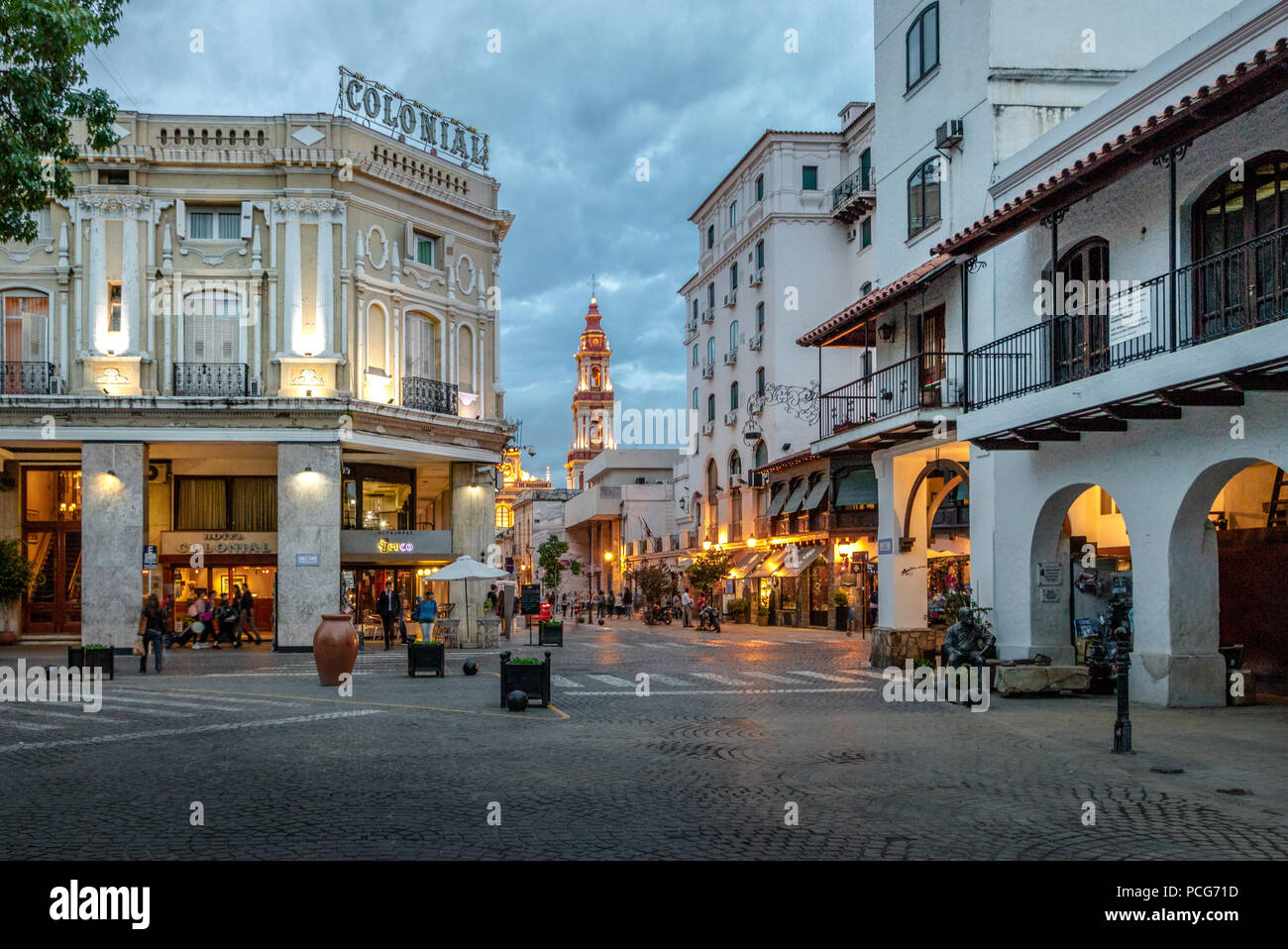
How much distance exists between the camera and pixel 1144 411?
51.1 ft

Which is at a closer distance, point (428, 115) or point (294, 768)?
point (294, 768)

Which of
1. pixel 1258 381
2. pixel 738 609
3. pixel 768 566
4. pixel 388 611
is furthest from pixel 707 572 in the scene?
pixel 1258 381

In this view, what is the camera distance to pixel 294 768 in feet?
38.0

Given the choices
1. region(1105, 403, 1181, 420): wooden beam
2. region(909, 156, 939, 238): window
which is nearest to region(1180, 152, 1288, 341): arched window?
region(1105, 403, 1181, 420): wooden beam

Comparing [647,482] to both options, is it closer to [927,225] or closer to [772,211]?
[772,211]

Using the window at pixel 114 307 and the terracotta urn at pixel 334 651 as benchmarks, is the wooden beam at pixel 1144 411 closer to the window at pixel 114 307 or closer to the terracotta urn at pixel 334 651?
the terracotta urn at pixel 334 651

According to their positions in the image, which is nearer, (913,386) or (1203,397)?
(1203,397)

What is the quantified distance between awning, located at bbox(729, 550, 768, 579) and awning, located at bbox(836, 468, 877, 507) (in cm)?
975

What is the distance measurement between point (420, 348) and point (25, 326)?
398 inches

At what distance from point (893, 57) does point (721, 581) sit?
32413mm

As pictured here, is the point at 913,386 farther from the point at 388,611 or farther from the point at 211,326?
the point at 211,326

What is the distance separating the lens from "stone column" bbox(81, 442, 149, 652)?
29.7 m

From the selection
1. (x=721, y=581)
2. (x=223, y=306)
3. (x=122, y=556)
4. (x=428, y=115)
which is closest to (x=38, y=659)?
(x=122, y=556)

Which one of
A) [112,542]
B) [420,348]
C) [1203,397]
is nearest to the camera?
[1203,397]
